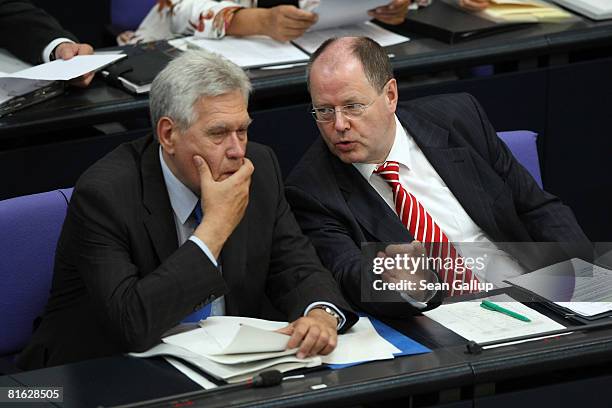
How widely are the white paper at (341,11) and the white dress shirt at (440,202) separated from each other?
0.88 metres

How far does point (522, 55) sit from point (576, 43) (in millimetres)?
210

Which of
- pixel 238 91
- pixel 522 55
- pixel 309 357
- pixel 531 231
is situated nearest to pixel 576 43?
pixel 522 55

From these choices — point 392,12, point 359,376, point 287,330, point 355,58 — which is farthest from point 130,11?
point 359,376

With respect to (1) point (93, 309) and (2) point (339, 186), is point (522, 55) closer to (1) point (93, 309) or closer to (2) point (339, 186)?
(2) point (339, 186)

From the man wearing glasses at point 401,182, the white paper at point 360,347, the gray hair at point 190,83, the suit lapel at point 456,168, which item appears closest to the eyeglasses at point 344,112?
the man wearing glasses at point 401,182

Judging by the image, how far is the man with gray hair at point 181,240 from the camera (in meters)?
2.83

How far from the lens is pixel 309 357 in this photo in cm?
268

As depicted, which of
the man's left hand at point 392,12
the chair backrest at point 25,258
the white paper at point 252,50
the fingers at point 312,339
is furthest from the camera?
the man's left hand at point 392,12

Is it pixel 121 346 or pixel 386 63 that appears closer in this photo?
pixel 121 346

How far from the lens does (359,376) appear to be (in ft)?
8.40

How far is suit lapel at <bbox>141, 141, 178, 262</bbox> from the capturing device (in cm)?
296

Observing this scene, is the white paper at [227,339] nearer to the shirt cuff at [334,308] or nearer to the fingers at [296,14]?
the shirt cuff at [334,308]

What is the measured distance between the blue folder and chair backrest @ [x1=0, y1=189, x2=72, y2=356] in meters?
0.88

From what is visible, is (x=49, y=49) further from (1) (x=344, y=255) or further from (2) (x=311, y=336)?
(2) (x=311, y=336)
